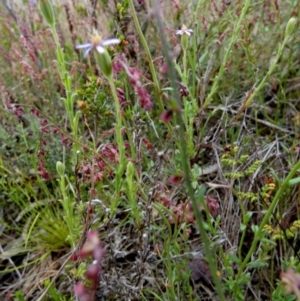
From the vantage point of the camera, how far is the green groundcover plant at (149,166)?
0.99m

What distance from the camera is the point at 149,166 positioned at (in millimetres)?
1213

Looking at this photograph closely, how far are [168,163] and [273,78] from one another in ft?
2.11

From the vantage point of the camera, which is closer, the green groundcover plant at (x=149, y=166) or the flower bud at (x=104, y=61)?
the flower bud at (x=104, y=61)

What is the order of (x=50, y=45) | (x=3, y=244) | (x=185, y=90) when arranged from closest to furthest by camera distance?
(x=185, y=90) < (x=3, y=244) < (x=50, y=45)

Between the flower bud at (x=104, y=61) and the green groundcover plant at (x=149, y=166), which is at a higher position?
the flower bud at (x=104, y=61)

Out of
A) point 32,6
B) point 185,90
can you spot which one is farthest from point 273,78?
point 32,6

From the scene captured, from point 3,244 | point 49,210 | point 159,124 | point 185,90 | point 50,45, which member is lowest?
point 3,244

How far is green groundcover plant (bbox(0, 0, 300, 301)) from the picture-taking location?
99cm

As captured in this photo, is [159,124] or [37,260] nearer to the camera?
[37,260]

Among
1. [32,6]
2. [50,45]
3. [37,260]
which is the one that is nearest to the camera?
[37,260]

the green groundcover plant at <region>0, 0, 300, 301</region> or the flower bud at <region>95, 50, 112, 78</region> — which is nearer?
the flower bud at <region>95, 50, 112, 78</region>

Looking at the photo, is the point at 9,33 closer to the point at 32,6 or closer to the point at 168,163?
the point at 32,6

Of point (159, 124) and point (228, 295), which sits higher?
point (159, 124)

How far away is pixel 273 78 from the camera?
1.67 m
